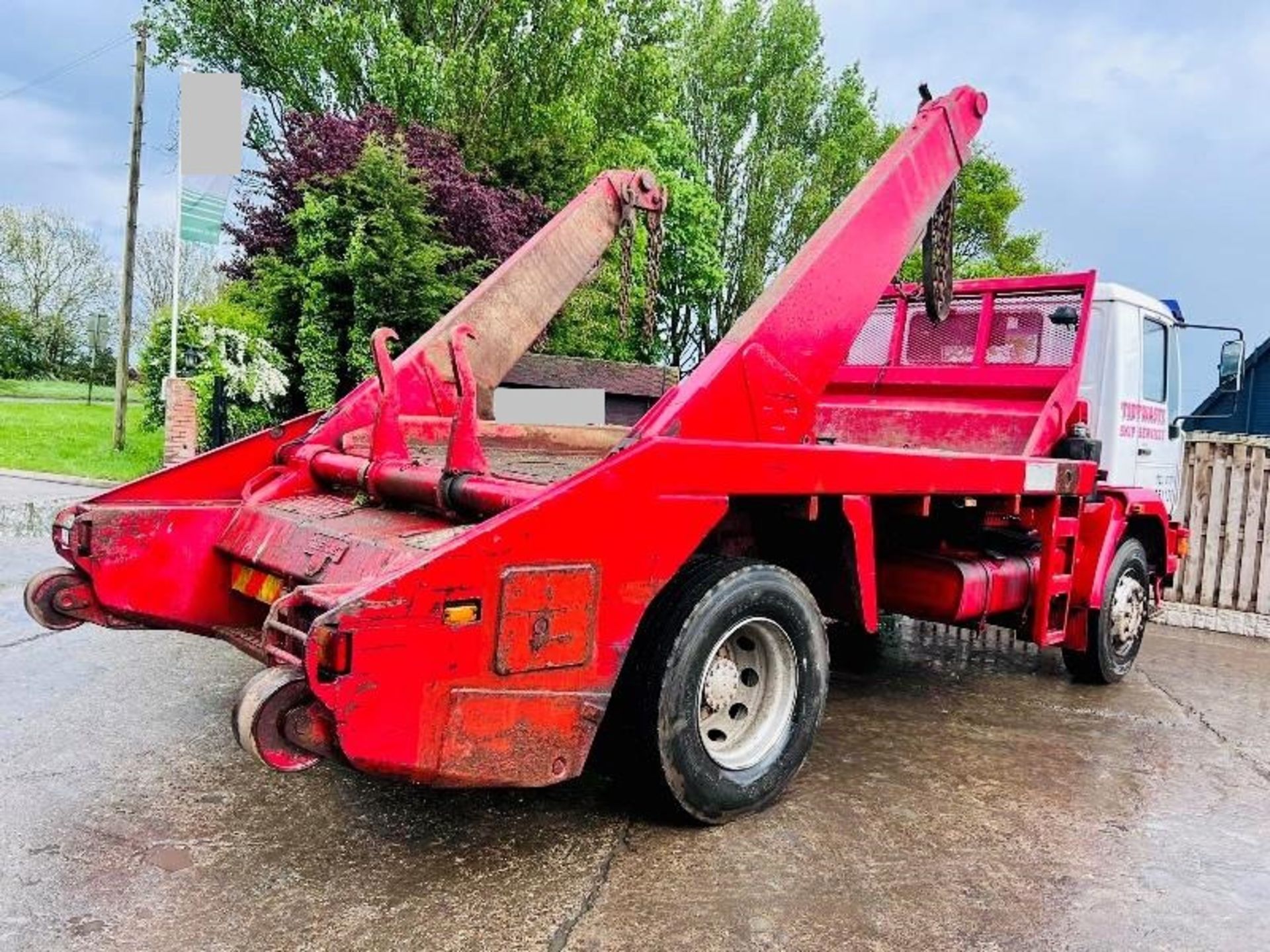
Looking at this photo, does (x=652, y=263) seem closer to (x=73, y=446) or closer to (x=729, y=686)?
(x=729, y=686)

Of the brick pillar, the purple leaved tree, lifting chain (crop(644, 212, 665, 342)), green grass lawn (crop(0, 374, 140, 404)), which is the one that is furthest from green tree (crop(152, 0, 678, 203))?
green grass lawn (crop(0, 374, 140, 404))

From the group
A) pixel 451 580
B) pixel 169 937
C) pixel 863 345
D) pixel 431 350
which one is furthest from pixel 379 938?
pixel 863 345

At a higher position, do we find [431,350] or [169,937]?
[431,350]

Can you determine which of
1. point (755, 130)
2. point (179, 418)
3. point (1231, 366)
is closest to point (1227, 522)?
point (1231, 366)

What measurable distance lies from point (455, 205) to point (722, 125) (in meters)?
16.0

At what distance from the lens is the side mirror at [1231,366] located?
6.81 meters

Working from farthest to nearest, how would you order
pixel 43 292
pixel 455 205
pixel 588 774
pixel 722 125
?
pixel 43 292
pixel 722 125
pixel 455 205
pixel 588 774

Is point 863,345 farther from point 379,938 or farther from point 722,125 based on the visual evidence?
point 722,125

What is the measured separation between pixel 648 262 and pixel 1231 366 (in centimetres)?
412

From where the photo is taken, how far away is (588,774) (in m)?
4.13

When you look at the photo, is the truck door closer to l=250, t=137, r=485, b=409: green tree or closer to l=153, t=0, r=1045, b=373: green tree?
l=153, t=0, r=1045, b=373: green tree

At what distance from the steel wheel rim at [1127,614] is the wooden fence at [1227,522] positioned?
3.72m

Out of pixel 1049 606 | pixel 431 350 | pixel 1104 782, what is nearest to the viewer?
pixel 1104 782

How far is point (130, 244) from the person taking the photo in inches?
754
